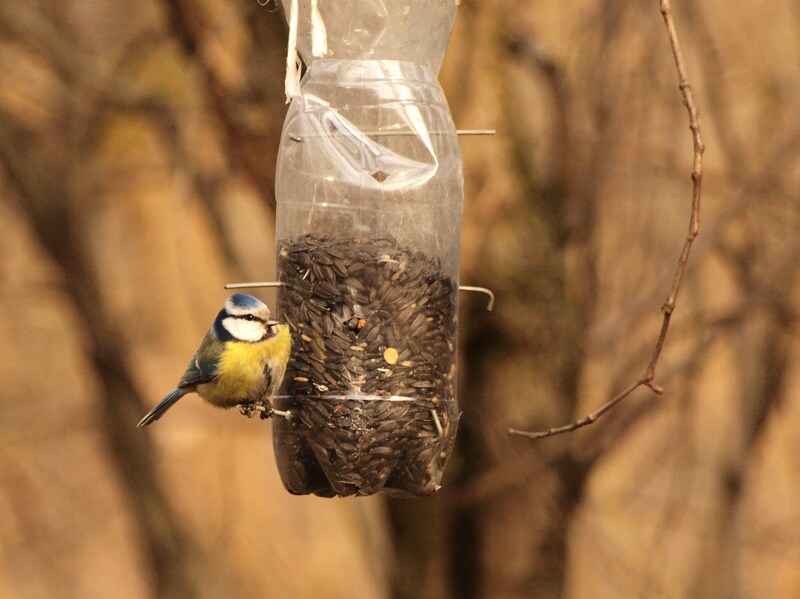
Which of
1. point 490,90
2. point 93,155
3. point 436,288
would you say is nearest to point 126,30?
point 93,155

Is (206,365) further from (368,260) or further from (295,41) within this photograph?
(295,41)

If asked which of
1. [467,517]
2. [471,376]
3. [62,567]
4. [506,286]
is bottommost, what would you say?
[62,567]

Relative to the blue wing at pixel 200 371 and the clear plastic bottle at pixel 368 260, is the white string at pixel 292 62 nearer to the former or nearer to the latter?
the clear plastic bottle at pixel 368 260

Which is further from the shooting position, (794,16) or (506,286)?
(794,16)

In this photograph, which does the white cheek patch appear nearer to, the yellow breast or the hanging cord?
the yellow breast

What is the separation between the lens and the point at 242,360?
293cm

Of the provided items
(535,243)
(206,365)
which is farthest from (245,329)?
(535,243)

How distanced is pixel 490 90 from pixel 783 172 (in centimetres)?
170

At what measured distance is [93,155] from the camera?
221 inches

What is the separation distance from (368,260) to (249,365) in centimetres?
41

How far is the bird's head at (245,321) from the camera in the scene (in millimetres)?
2906

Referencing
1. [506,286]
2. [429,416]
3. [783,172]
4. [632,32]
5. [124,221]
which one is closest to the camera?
[429,416]

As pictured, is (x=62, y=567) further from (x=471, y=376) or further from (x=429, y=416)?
(x=429, y=416)

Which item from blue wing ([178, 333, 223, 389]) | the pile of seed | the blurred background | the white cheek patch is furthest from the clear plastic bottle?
the blurred background
